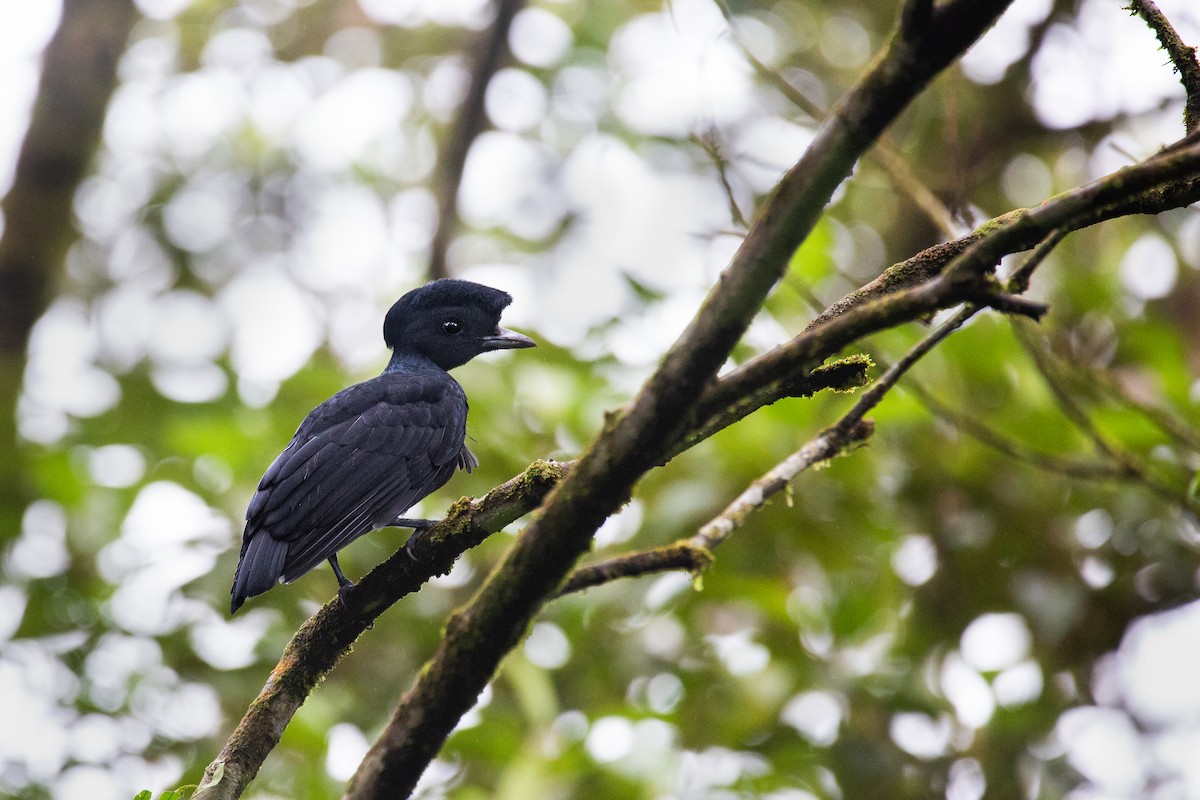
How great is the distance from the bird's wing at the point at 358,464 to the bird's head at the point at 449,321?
0.81 ft

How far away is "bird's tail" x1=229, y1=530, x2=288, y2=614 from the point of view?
330cm

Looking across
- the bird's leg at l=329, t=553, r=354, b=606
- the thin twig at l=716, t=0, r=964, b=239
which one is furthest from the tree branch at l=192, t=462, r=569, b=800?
the thin twig at l=716, t=0, r=964, b=239

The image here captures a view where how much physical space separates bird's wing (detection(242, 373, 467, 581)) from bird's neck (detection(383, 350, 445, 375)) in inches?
6.8

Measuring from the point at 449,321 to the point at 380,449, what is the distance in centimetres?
91

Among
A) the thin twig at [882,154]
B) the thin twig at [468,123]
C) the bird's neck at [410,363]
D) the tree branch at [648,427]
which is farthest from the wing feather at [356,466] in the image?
the thin twig at [468,123]

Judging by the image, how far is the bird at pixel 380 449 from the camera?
11.5ft

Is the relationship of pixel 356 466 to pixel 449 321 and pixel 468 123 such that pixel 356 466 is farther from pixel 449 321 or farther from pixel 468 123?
pixel 468 123

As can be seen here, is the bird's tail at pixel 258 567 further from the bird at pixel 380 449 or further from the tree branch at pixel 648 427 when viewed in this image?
the tree branch at pixel 648 427

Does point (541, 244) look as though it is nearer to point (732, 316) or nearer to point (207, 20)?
point (207, 20)

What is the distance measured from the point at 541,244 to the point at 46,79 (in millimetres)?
3406

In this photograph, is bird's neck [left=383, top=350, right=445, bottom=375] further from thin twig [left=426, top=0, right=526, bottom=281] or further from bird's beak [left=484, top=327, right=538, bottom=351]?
thin twig [left=426, top=0, right=526, bottom=281]

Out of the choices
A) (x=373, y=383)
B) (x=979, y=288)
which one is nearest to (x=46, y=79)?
(x=373, y=383)

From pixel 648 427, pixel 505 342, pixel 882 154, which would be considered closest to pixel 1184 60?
pixel 648 427

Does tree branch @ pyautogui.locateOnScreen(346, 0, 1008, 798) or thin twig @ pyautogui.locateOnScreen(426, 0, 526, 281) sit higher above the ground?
thin twig @ pyautogui.locateOnScreen(426, 0, 526, 281)
